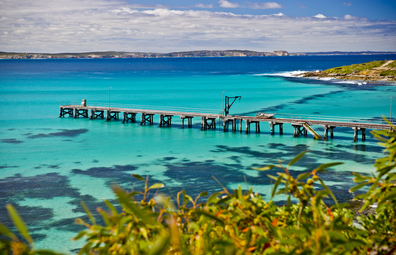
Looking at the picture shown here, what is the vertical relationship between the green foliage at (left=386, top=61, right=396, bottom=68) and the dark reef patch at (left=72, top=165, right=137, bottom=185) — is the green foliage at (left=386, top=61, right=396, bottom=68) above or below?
above

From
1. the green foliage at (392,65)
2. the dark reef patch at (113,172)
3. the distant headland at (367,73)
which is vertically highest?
the green foliage at (392,65)

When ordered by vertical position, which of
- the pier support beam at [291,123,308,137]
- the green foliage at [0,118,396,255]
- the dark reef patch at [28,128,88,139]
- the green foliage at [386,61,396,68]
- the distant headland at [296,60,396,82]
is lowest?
the dark reef patch at [28,128,88,139]

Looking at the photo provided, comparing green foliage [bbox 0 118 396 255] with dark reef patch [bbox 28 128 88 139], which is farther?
dark reef patch [bbox 28 128 88 139]

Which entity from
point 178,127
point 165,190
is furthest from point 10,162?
point 178,127

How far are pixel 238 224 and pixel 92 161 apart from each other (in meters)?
29.1

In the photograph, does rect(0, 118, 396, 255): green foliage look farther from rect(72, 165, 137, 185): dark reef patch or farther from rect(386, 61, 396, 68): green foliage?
rect(386, 61, 396, 68): green foliage

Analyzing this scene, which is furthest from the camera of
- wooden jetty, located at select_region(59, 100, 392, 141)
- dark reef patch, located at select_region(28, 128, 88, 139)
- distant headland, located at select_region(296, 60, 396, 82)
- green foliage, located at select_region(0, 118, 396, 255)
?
distant headland, located at select_region(296, 60, 396, 82)

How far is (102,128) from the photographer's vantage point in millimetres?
47250

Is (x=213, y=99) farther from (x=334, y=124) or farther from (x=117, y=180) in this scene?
(x=117, y=180)

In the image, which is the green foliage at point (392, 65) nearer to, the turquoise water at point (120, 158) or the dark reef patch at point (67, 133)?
the turquoise water at point (120, 158)

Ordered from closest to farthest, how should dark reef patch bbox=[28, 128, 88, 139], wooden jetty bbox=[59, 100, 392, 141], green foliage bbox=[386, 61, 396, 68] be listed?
wooden jetty bbox=[59, 100, 392, 141] → dark reef patch bbox=[28, 128, 88, 139] → green foliage bbox=[386, 61, 396, 68]

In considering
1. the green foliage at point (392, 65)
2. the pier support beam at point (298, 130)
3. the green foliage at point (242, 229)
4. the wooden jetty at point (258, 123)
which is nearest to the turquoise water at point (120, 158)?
the pier support beam at point (298, 130)

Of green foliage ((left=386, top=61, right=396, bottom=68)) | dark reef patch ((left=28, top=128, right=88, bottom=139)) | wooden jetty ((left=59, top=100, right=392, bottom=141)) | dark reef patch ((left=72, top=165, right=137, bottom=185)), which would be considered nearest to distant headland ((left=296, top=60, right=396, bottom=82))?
green foliage ((left=386, top=61, right=396, bottom=68))

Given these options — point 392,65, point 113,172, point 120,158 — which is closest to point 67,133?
point 120,158
